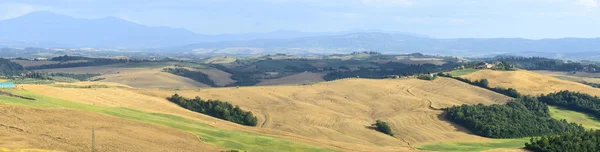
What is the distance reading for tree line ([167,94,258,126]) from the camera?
94375 mm

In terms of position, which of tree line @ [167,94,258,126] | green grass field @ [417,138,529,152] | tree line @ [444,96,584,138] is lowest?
green grass field @ [417,138,529,152]

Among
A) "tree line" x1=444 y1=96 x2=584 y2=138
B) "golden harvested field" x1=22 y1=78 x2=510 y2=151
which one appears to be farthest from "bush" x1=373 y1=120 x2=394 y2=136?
"tree line" x1=444 y1=96 x2=584 y2=138

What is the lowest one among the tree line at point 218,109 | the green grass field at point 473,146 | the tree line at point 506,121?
the green grass field at point 473,146

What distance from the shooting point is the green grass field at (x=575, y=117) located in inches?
4781

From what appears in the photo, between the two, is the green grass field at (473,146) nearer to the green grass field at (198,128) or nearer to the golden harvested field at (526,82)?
the green grass field at (198,128)

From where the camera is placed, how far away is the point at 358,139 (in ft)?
286

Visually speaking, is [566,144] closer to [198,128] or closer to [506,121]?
[506,121]

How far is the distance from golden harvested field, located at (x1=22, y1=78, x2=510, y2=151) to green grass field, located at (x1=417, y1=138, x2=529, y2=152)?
125 inches

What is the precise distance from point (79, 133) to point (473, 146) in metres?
61.4

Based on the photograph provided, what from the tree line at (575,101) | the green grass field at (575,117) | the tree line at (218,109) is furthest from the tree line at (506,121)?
the tree line at (218,109)

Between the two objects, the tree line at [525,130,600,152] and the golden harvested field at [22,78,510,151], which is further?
the golden harvested field at [22,78,510,151]

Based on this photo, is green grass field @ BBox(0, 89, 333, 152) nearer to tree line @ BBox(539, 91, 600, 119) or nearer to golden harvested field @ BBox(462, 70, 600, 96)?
tree line @ BBox(539, 91, 600, 119)

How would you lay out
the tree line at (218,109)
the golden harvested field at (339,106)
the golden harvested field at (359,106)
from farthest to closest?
the tree line at (218,109), the golden harvested field at (359,106), the golden harvested field at (339,106)

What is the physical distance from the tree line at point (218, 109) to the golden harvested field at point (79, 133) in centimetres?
2901
